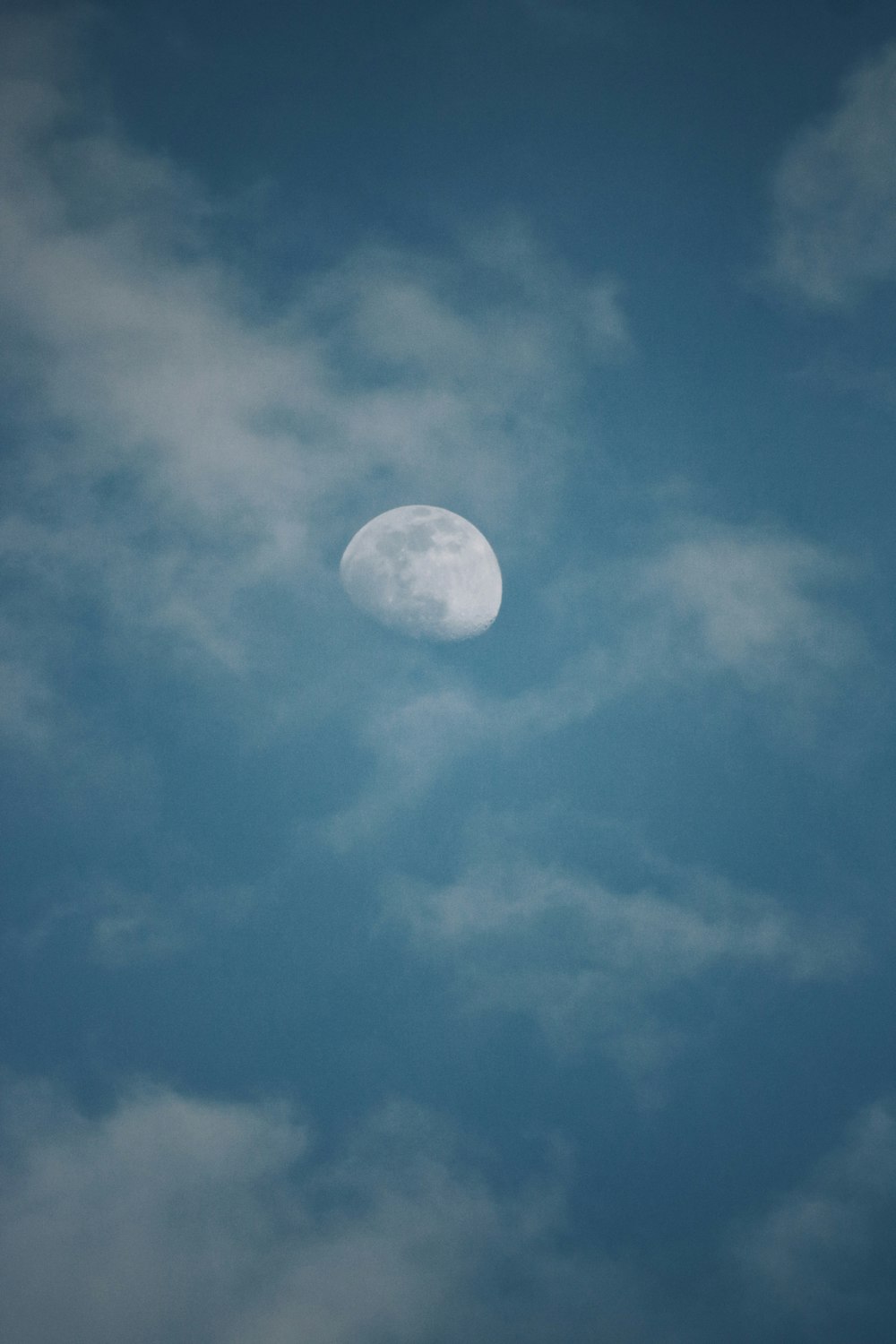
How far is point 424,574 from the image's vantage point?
171ft

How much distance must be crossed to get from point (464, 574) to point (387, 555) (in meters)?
4.93

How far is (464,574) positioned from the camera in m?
53.3

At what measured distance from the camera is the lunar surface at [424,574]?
5116 cm

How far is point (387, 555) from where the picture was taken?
52312 millimetres

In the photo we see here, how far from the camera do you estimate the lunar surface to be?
51.2 m
